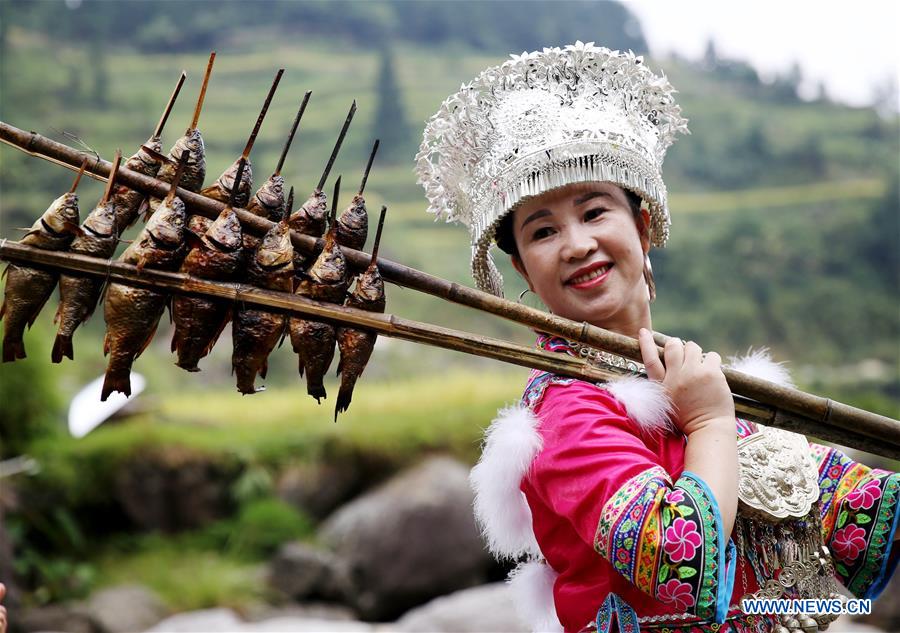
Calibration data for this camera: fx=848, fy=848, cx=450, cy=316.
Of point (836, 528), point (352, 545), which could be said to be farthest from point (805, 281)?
point (836, 528)

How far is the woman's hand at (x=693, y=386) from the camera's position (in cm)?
173

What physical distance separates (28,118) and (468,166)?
16488mm

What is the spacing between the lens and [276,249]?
1.68m

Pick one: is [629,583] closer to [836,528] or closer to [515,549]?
[515,549]

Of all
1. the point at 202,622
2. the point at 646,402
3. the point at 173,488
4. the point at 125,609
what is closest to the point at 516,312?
the point at 646,402

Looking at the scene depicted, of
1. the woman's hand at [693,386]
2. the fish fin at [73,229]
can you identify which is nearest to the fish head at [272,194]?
the fish fin at [73,229]

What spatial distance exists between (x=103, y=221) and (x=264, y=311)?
356mm

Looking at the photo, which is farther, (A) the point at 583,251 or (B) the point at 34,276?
(A) the point at 583,251

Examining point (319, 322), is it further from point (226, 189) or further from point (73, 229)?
point (73, 229)

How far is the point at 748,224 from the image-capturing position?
15.7m

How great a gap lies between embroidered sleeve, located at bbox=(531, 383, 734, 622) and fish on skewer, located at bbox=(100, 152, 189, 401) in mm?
854

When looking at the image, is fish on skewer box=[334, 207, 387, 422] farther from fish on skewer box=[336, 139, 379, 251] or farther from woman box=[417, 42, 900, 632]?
woman box=[417, 42, 900, 632]

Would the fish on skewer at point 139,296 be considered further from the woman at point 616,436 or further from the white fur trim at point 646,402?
the white fur trim at point 646,402

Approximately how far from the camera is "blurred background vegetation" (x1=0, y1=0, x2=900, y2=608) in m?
7.98
